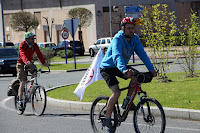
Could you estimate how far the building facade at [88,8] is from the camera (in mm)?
51625

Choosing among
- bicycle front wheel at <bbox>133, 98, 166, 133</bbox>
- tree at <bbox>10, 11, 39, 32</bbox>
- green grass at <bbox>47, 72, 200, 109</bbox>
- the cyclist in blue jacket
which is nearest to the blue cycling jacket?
the cyclist in blue jacket

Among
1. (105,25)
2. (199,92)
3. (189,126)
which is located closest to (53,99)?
(199,92)

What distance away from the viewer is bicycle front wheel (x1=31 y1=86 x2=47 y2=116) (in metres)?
8.70

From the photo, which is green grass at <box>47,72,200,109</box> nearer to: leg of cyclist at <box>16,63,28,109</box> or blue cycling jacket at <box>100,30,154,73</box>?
leg of cyclist at <box>16,63,28,109</box>

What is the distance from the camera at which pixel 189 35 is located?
14.0 meters

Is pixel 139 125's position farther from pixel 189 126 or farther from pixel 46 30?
pixel 46 30

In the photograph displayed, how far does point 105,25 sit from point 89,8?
9.43 feet

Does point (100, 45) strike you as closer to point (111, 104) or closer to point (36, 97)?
point (36, 97)

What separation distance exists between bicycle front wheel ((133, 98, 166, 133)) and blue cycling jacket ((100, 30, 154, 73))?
54 centimetres

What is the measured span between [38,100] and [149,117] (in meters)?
3.65

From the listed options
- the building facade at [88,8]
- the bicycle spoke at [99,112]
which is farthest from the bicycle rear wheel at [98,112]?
the building facade at [88,8]

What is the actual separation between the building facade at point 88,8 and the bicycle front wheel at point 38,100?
39155mm

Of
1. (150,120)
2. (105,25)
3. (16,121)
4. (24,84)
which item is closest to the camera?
(150,120)

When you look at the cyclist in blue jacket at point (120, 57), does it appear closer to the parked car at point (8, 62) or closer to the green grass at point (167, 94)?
the green grass at point (167, 94)
